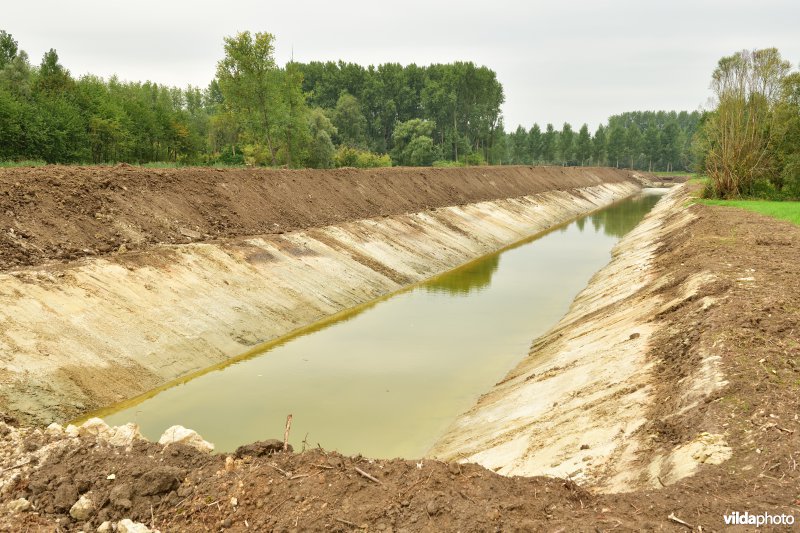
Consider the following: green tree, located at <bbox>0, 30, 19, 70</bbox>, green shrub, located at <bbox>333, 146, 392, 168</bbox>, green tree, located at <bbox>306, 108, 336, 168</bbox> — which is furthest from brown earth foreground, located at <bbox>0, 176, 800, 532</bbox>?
green tree, located at <bbox>0, 30, 19, 70</bbox>

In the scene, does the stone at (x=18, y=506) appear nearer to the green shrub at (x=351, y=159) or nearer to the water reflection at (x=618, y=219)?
the water reflection at (x=618, y=219)

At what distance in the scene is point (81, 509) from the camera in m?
6.72

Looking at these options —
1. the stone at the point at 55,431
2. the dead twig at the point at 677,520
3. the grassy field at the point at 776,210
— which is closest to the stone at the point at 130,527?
the stone at the point at 55,431

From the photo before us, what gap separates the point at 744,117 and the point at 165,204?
1679 inches

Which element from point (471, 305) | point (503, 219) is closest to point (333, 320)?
point (471, 305)

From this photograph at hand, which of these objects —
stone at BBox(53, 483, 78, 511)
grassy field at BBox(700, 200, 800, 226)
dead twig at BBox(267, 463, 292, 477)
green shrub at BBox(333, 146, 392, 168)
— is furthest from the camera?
green shrub at BBox(333, 146, 392, 168)

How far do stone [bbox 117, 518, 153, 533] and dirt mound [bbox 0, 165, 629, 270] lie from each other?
1255cm

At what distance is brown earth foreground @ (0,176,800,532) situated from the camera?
5.58 metres

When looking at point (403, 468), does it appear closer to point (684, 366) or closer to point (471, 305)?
point (684, 366)

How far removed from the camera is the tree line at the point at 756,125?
40.4m

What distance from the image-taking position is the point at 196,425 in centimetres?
1236

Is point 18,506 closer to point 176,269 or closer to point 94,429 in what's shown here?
point 94,429

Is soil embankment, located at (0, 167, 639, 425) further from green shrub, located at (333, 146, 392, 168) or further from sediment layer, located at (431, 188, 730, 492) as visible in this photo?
green shrub, located at (333, 146, 392, 168)

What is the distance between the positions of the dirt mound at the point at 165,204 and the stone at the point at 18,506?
1112cm
